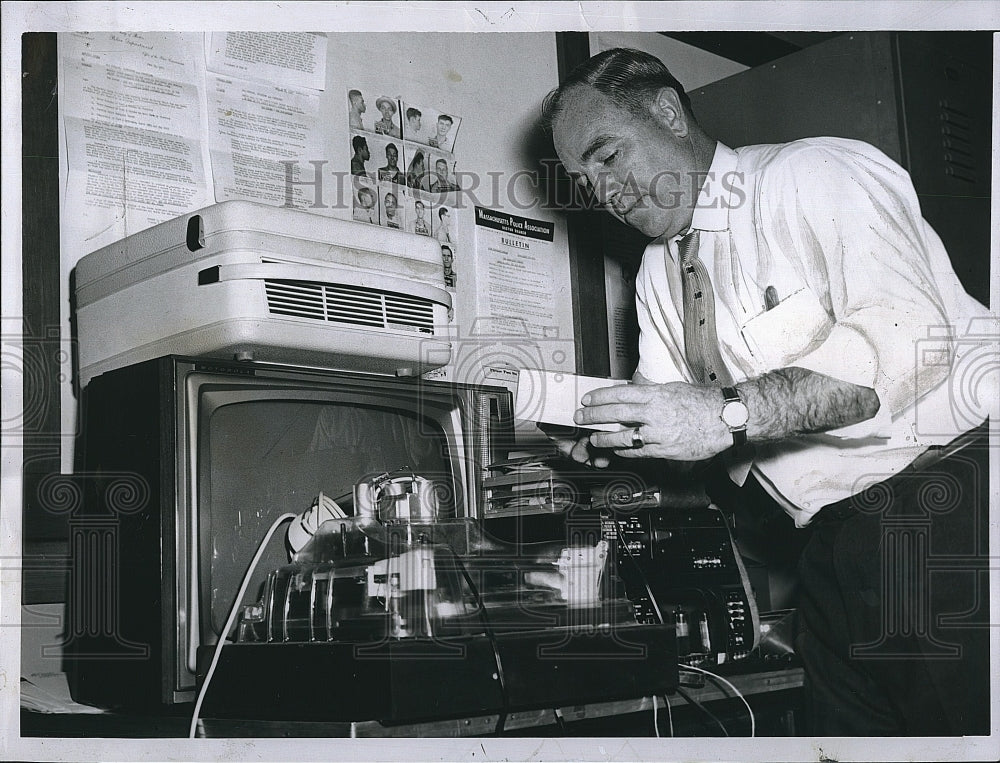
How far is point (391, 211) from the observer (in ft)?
5.02

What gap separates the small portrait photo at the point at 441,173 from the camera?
5.20 ft

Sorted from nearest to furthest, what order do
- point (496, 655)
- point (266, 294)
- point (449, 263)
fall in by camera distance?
point (496, 655)
point (266, 294)
point (449, 263)

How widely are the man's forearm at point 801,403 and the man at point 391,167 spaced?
2.03ft

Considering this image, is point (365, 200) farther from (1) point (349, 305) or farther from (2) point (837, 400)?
(2) point (837, 400)

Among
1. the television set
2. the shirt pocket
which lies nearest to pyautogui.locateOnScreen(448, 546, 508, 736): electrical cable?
the television set

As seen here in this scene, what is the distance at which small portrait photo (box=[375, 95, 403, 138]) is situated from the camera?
1.54 m

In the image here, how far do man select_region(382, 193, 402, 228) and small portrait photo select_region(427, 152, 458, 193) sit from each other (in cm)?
7

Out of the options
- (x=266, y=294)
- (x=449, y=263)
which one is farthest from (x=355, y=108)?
(x=266, y=294)

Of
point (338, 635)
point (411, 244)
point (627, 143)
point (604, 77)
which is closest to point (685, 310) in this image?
point (627, 143)

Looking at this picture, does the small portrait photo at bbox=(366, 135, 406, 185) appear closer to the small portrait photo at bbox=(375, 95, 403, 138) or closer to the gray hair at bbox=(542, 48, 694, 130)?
the small portrait photo at bbox=(375, 95, 403, 138)

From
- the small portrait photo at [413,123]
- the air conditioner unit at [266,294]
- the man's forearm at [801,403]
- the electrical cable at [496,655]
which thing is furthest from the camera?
the small portrait photo at [413,123]

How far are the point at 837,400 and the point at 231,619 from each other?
2.65 ft

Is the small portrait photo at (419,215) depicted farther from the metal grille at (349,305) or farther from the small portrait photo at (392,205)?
the metal grille at (349,305)

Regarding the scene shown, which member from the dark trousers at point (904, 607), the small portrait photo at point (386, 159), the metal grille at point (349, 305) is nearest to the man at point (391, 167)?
the small portrait photo at point (386, 159)
